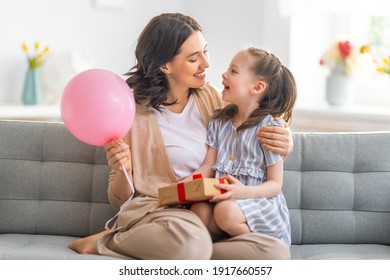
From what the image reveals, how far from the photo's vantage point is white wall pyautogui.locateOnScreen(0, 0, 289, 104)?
142 inches

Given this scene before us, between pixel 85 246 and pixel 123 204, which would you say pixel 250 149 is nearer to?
pixel 123 204

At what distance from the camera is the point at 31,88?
11.8 ft

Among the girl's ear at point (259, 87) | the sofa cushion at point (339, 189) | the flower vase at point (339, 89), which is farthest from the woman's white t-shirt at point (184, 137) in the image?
the flower vase at point (339, 89)

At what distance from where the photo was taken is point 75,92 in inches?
74.2

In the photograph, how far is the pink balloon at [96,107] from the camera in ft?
6.16

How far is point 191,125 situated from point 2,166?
26.1 inches

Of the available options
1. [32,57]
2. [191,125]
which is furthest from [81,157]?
[32,57]

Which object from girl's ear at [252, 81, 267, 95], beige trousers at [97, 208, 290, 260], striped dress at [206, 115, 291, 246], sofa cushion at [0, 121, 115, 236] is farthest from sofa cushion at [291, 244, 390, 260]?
sofa cushion at [0, 121, 115, 236]

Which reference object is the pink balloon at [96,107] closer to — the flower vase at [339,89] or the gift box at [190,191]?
the gift box at [190,191]

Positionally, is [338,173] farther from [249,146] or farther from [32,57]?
[32,57]

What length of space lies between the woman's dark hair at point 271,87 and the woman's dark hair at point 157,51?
211 mm
